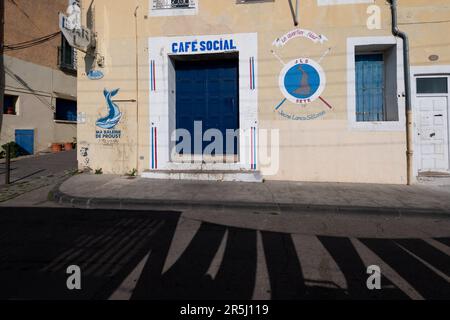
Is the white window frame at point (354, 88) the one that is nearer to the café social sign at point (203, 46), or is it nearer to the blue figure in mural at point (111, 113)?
the café social sign at point (203, 46)

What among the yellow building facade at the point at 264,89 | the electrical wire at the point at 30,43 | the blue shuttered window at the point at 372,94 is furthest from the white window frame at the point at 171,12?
the electrical wire at the point at 30,43

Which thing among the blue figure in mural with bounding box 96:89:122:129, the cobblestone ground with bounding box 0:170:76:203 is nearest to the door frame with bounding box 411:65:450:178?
the blue figure in mural with bounding box 96:89:122:129

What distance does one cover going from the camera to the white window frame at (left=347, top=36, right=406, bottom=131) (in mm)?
8820

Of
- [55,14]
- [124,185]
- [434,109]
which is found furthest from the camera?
[55,14]

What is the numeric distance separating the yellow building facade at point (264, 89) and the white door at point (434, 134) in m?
0.03

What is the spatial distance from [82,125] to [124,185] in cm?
313

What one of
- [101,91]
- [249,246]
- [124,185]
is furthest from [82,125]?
[249,246]

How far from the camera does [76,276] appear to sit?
3348 mm

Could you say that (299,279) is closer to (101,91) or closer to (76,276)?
(76,276)

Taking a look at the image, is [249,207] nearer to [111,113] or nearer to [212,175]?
[212,175]

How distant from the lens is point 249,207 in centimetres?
643

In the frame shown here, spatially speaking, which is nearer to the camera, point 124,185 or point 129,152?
point 124,185
